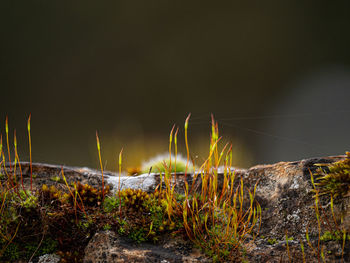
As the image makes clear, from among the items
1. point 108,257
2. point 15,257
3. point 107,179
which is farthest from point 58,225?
point 107,179

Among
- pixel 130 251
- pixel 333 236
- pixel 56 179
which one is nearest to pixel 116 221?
pixel 130 251

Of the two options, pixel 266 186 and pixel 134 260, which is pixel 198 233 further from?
pixel 266 186

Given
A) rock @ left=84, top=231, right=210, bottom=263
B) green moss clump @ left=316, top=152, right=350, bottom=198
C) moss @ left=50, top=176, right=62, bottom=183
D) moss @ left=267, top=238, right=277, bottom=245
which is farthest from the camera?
moss @ left=50, top=176, right=62, bottom=183

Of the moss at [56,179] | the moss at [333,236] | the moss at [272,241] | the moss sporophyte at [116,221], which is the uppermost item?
the moss at [56,179]

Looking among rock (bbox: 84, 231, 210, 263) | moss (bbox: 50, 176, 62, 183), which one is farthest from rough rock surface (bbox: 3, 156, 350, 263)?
moss (bbox: 50, 176, 62, 183)

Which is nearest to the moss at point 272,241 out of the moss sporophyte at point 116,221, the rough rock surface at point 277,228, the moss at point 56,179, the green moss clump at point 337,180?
the rough rock surface at point 277,228

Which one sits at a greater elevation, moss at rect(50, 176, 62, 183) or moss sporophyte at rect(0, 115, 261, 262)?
moss at rect(50, 176, 62, 183)

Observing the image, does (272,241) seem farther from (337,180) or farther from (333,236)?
(337,180)

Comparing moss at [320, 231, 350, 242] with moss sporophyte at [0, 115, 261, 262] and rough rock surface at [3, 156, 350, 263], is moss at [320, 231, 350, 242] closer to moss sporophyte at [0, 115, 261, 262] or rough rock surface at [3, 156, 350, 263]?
rough rock surface at [3, 156, 350, 263]

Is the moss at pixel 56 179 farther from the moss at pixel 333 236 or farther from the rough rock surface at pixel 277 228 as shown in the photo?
the moss at pixel 333 236
